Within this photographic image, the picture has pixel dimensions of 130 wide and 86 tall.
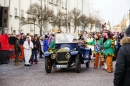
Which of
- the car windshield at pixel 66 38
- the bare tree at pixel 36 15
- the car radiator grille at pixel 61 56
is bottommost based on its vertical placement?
the car radiator grille at pixel 61 56

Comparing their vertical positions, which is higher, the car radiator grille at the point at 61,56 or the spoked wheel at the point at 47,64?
the car radiator grille at the point at 61,56

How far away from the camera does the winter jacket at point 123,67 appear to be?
481cm

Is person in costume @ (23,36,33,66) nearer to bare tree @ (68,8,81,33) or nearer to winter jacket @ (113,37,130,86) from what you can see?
winter jacket @ (113,37,130,86)

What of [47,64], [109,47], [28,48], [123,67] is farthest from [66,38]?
[123,67]

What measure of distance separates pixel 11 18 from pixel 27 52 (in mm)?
22781

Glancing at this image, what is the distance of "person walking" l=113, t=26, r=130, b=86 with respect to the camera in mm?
4812

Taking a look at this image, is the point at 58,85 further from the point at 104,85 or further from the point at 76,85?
the point at 104,85

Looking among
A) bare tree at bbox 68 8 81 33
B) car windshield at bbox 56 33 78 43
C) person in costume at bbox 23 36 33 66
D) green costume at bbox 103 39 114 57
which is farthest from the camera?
bare tree at bbox 68 8 81 33

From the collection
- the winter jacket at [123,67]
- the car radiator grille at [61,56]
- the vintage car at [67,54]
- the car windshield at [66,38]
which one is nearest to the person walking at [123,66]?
the winter jacket at [123,67]

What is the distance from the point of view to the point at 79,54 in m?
14.4

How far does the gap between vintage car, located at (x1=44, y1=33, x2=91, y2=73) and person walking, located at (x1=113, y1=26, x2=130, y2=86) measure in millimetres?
9125

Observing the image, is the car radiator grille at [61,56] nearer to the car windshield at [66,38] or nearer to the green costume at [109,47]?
the car windshield at [66,38]

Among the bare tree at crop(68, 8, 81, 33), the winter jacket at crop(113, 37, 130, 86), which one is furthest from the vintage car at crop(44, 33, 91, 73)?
the bare tree at crop(68, 8, 81, 33)

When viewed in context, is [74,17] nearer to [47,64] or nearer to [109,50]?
[109,50]
